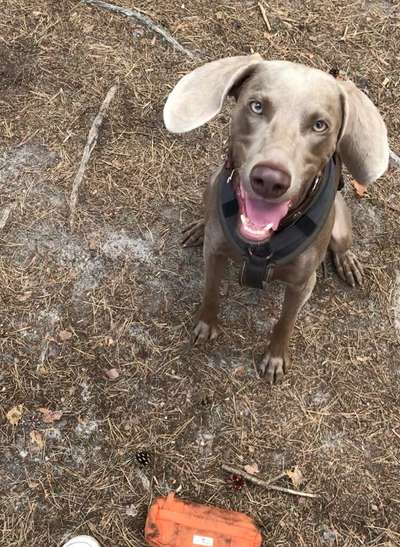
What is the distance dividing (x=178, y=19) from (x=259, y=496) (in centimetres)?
343

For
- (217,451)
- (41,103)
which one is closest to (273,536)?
(217,451)

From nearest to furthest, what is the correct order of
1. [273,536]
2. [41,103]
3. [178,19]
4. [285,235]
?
1. [285,235]
2. [273,536]
3. [41,103]
4. [178,19]

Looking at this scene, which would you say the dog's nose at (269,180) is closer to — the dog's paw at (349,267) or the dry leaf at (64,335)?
the dog's paw at (349,267)

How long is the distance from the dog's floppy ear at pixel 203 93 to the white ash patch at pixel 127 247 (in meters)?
1.39

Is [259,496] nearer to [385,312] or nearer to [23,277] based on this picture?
[385,312]

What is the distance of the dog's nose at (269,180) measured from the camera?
7.58 feet

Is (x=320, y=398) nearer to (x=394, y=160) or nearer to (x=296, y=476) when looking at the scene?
(x=296, y=476)

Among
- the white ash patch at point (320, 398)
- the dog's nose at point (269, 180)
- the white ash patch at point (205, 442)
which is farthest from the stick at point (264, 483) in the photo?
the dog's nose at point (269, 180)

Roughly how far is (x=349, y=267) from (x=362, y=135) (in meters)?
1.38

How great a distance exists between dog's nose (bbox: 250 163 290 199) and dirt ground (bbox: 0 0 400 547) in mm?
1562

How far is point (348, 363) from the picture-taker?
3.76 metres

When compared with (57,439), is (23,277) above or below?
above

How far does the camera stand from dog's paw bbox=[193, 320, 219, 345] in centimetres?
367

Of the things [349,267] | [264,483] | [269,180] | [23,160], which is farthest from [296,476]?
[23,160]
